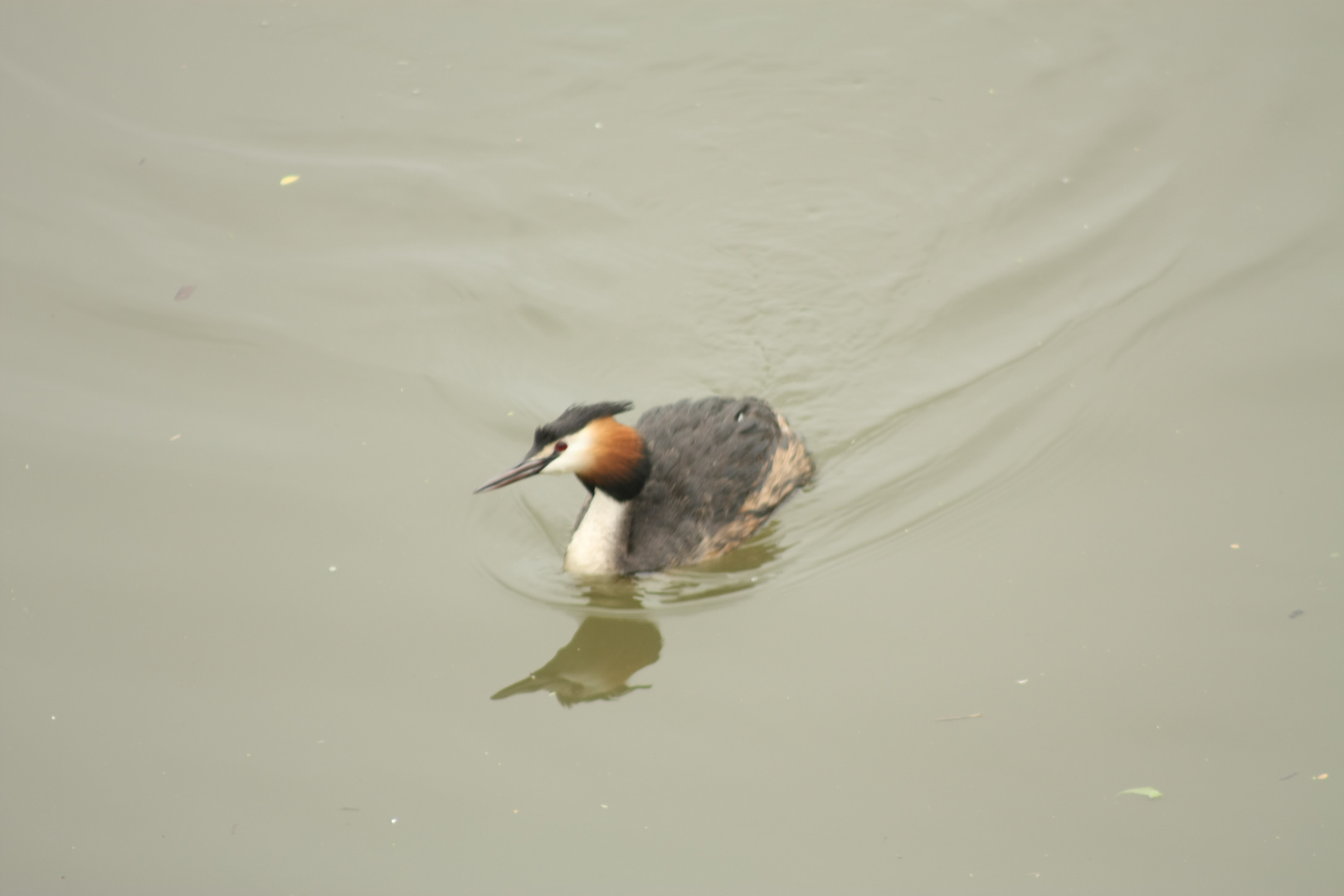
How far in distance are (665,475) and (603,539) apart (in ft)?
1.52

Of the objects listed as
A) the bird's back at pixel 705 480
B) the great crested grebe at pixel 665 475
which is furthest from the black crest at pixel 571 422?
the bird's back at pixel 705 480

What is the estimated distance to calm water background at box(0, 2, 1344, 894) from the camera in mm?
4980

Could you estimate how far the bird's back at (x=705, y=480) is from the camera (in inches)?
233

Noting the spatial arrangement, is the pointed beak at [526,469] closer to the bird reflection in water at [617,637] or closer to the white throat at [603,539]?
the white throat at [603,539]

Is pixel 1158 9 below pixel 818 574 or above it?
above

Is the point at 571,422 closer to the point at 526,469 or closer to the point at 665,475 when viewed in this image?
the point at 526,469

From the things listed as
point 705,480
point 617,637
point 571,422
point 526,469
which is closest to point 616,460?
point 571,422

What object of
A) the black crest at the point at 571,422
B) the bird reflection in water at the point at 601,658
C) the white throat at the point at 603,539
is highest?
the black crest at the point at 571,422

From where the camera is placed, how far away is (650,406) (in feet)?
23.4

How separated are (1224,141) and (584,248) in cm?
461

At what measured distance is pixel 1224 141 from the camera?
27.9 ft

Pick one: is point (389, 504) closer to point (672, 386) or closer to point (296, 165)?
point (672, 386)

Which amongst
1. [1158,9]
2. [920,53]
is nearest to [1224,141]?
[1158,9]

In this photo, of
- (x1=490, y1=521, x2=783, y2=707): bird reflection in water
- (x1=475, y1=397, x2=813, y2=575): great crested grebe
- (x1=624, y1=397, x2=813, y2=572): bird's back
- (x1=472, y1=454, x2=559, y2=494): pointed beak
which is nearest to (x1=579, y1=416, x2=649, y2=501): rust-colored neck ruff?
(x1=475, y1=397, x2=813, y2=575): great crested grebe
